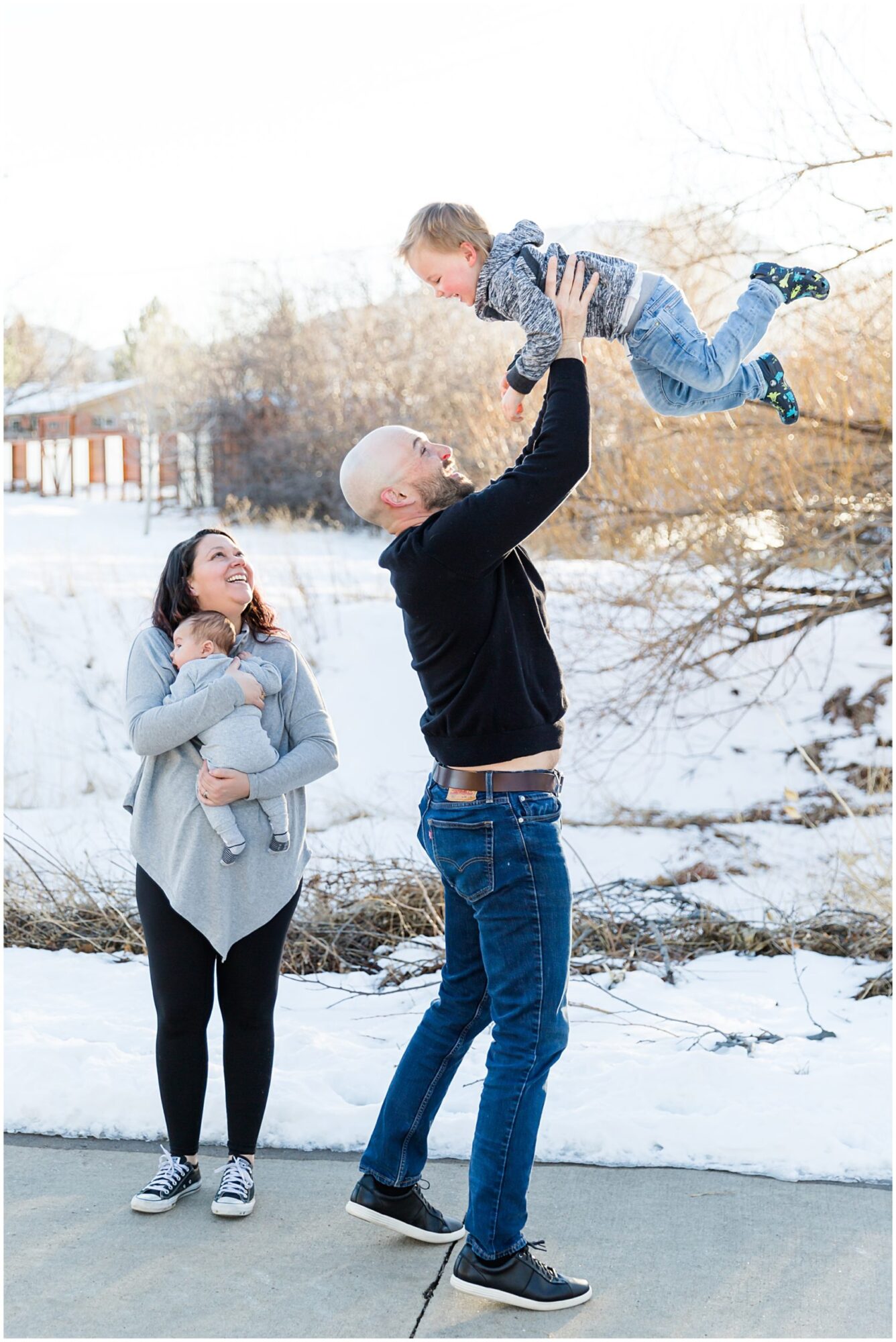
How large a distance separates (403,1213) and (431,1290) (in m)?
0.21

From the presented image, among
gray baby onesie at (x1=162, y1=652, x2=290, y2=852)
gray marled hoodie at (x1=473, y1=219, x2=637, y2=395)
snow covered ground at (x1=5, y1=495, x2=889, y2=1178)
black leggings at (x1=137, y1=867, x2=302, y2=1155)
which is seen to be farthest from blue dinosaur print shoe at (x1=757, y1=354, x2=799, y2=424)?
snow covered ground at (x1=5, y1=495, x2=889, y2=1178)

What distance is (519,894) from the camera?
2.67 m

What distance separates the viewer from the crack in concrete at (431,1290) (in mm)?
2598

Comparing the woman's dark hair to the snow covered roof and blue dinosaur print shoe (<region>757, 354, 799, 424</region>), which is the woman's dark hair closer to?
blue dinosaur print shoe (<region>757, 354, 799, 424</region>)

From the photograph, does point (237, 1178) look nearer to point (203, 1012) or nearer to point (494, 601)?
point (203, 1012)

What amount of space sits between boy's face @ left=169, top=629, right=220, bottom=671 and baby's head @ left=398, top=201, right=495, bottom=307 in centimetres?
110

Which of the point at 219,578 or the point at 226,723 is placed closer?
the point at 226,723

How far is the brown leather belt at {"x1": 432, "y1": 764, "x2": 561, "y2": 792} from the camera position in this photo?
267 cm

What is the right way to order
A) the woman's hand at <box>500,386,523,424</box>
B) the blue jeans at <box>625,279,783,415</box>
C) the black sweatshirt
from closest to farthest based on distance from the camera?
the black sweatshirt, the woman's hand at <box>500,386,523,424</box>, the blue jeans at <box>625,279,783,415</box>

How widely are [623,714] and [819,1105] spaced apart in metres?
6.89

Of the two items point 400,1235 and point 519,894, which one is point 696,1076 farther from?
point 519,894

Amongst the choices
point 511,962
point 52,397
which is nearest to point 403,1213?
point 511,962

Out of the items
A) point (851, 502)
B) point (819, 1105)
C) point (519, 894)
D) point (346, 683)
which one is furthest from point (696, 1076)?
point (346, 683)

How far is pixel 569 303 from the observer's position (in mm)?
2688
